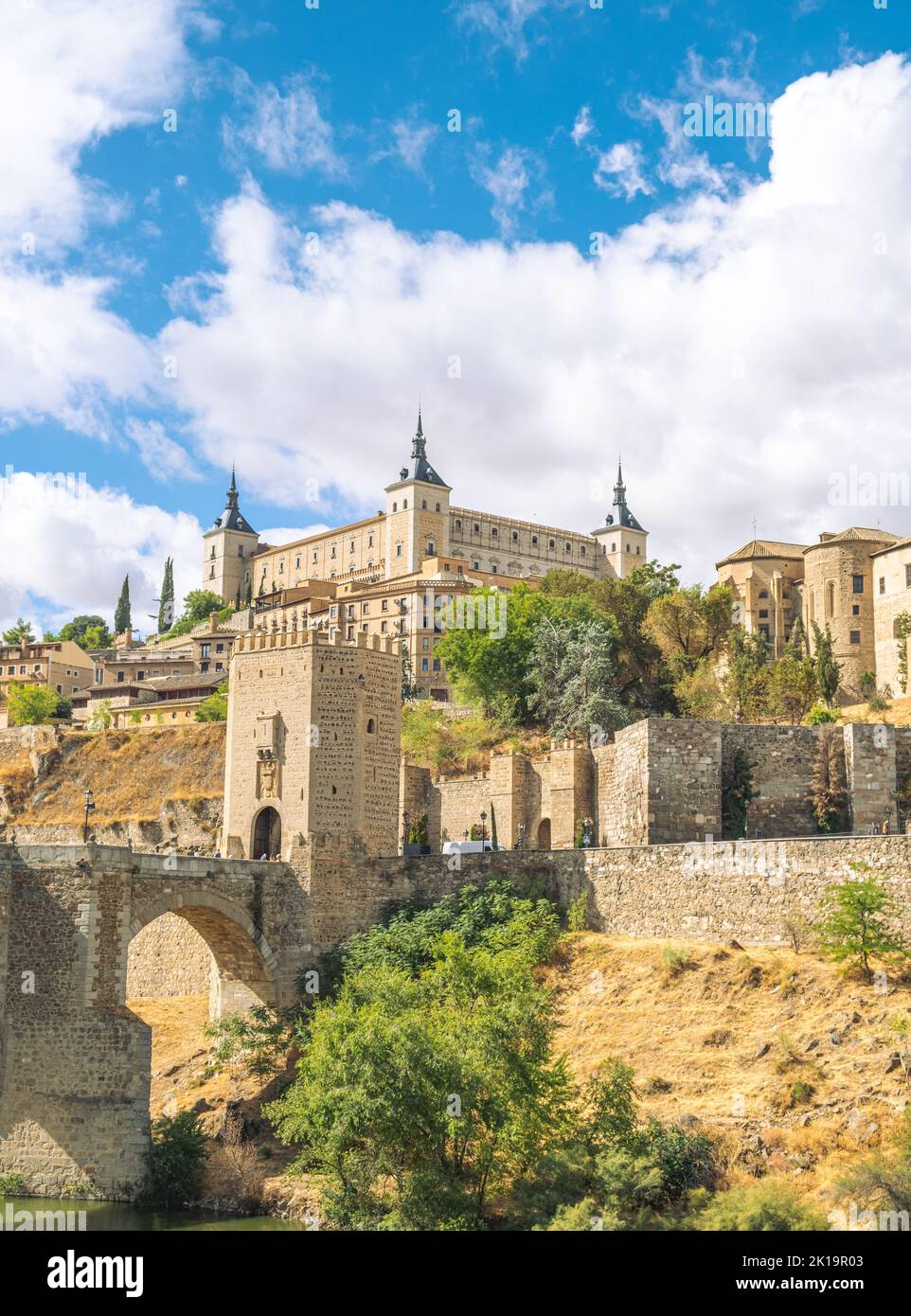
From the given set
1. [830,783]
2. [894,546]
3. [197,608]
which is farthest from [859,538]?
[197,608]

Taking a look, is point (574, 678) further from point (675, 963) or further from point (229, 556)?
point (229, 556)

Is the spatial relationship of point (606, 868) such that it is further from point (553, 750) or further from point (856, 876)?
point (553, 750)

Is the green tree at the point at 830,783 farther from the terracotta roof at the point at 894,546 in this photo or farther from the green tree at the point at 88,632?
the green tree at the point at 88,632

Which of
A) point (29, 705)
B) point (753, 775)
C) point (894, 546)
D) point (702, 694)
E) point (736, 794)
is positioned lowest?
point (736, 794)

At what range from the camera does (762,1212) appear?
84.5 ft

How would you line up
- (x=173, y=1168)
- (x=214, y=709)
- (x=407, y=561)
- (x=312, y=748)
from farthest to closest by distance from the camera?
(x=407, y=561) < (x=214, y=709) < (x=312, y=748) < (x=173, y=1168)

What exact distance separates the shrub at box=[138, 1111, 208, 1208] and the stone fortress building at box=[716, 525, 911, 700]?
4171 centimetres

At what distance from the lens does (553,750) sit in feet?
170

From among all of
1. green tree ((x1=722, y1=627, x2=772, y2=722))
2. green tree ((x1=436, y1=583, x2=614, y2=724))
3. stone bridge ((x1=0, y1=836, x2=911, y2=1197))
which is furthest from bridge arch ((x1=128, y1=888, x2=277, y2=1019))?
green tree ((x1=436, y1=583, x2=614, y2=724))

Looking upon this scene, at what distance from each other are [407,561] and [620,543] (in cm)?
2725

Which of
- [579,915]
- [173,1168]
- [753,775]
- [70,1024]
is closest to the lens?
[173,1168]

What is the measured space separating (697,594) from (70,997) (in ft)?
134

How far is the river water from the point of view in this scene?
103 feet
